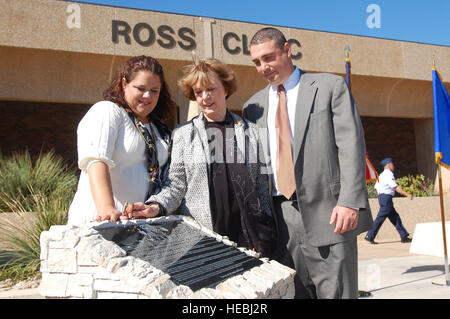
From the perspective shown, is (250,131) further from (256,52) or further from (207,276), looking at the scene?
(207,276)

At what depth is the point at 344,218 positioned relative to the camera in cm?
212

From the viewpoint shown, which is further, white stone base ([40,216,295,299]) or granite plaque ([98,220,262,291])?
granite plaque ([98,220,262,291])

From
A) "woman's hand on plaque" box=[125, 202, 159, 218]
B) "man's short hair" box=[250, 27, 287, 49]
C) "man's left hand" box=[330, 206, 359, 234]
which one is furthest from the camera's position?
"man's short hair" box=[250, 27, 287, 49]

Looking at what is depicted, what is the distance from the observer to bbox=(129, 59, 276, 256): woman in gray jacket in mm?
2188

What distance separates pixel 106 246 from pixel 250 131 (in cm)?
117

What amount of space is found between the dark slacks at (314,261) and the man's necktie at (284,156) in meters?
0.09

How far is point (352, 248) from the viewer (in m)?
2.24

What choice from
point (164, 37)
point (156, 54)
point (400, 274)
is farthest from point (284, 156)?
point (164, 37)

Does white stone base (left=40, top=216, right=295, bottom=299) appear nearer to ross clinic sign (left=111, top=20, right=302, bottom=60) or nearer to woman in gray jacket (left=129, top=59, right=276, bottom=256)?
woman in gray jacket (left=129, top=59, right=276, bottom=256)

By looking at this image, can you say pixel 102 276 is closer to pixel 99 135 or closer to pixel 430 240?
pixel 99 135

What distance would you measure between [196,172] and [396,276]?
178 inches

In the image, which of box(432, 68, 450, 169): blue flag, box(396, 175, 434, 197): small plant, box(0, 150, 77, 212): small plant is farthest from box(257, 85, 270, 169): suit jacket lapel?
box(396, 175, 434, 197): small plant

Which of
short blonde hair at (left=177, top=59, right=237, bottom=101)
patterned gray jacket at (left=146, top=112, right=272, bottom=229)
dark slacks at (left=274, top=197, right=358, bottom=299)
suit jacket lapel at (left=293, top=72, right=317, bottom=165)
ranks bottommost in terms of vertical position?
dark slacks at (left=274, top=197, right=358, bottom=299)

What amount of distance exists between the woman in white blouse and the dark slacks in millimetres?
721
